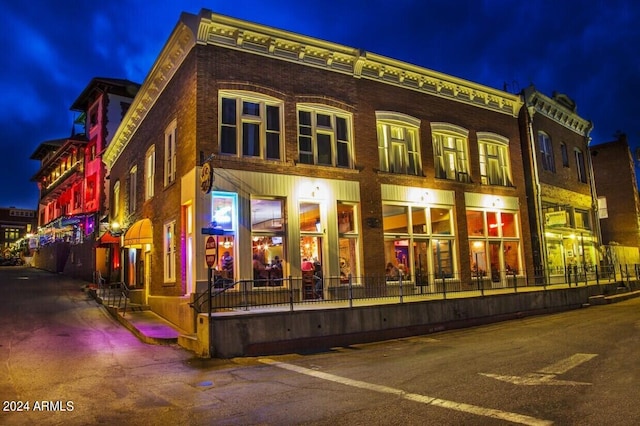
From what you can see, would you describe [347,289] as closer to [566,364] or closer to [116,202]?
[566,364]

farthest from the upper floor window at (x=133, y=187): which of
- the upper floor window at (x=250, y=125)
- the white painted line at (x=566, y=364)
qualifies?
the white painted line at (x=566, y=364)

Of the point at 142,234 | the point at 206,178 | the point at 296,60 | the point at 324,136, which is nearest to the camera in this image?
the point at 206,178

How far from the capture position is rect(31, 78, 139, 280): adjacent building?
1245 inches

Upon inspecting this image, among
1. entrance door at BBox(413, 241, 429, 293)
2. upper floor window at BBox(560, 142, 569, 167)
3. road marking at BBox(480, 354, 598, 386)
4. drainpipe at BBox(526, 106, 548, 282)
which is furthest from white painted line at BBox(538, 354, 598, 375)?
upper floor window at BBox(560, 142, 569, 167)

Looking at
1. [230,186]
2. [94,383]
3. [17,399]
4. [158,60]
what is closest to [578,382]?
[94,383]

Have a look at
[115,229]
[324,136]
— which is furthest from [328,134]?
[115,229]

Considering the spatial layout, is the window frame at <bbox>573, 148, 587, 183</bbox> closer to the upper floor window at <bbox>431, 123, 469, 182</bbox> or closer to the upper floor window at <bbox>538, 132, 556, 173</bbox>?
the upper floor window at <bbox>538, 132, 556, 173</bbox>

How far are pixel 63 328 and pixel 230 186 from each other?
23.7 feet

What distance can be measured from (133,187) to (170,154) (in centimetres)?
684

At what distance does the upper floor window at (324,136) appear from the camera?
16.4 metres

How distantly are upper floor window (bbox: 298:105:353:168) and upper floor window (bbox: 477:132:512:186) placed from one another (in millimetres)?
7572

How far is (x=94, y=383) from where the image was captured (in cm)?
877

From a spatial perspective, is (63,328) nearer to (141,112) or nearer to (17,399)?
(17,399)

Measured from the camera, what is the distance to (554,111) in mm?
26094
